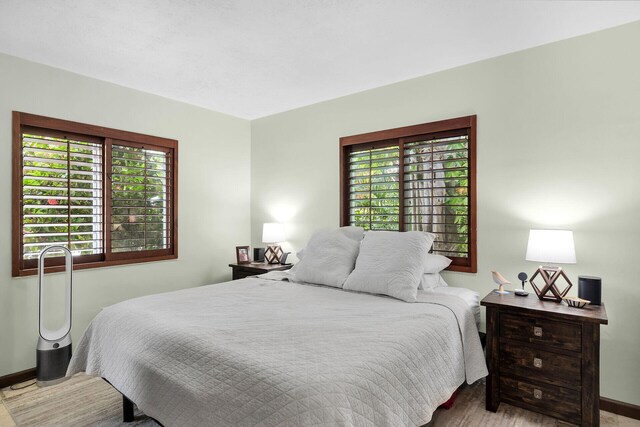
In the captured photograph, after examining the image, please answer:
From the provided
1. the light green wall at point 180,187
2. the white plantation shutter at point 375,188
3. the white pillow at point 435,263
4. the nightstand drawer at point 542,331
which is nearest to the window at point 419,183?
the white plantation shutter at point 375,188

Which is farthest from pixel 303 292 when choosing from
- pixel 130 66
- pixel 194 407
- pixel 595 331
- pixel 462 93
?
pixel 130 66

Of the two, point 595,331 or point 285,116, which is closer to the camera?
point 595,331

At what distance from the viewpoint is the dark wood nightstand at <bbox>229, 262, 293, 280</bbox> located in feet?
12.3

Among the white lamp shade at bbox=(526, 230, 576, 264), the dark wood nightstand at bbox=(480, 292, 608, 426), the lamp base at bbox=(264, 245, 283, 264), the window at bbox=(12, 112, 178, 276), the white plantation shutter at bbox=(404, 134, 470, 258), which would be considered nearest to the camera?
the dark wood nightstand at bbox=(480, 292, 608, 426)

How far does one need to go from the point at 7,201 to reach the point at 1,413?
59.9 inches

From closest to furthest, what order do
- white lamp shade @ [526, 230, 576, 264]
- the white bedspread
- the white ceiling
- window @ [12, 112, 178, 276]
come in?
1. the white bedspread
2. the white ceiling
3. white lamp shade @ [526, 230, 576, 264]
4. window @ [12, 112, 178, 276]

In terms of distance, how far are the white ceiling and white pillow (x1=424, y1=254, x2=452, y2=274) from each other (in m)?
1.59

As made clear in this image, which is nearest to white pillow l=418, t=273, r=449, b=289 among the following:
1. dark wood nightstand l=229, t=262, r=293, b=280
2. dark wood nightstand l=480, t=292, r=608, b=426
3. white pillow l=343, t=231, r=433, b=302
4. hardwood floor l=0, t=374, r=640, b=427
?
white pillow l=343, t=231, r=433, b=302

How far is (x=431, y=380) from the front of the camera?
174cm

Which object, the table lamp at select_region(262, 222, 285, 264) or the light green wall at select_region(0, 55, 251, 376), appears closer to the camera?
the light green wall at select_region(0, 55, 251, 376)

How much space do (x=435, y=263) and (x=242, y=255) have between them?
2242 millimetres

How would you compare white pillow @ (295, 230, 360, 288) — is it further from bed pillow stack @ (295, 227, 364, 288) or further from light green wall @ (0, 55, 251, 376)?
light green wall @ (0, 55, 251, 376)

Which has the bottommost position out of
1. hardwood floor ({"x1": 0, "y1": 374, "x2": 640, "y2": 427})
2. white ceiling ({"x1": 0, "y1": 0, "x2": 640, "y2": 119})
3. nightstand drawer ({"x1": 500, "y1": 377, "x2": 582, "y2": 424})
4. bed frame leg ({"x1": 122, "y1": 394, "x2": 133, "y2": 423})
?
hardwood floor ({"x1": 0, "y1": 374, "x2": 640, "y2": 427})

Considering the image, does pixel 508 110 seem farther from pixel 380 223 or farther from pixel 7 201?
pixel 7 201
